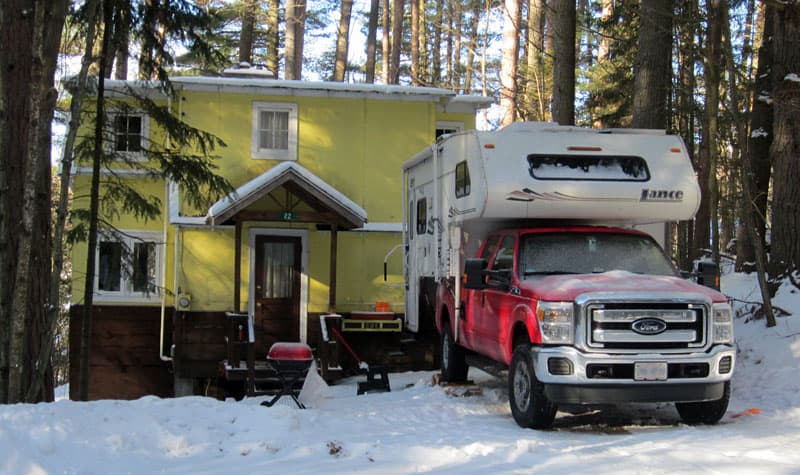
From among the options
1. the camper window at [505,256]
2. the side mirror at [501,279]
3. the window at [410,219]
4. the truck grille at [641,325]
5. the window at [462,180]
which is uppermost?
the window at [462,180]

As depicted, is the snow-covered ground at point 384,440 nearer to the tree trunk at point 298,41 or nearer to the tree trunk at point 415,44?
the tree trunk at point 298,41

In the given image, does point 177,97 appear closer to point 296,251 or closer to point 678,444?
point 296,251

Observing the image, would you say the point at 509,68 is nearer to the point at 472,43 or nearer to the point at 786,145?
the point at 786,145

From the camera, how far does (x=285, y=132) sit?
55.0 ft

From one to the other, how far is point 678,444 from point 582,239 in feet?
9.03

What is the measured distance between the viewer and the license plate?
24.3 ft

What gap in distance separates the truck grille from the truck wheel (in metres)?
0.75

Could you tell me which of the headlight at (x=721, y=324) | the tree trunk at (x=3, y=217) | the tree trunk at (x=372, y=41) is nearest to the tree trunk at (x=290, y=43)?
the tree trunk at (x=372, y=41)

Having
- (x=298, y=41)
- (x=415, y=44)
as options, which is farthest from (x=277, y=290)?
(x=415, y=44)

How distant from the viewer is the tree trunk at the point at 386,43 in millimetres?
29672

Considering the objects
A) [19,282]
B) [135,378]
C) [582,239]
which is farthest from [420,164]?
[135,378]

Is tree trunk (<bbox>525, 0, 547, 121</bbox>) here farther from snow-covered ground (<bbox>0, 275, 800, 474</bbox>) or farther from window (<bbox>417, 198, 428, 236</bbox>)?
snow-covered ground (<bbox>0, 275, 800, 474</bbox>)

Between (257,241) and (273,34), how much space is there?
14.6m

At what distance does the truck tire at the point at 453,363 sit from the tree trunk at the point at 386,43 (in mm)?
19754
